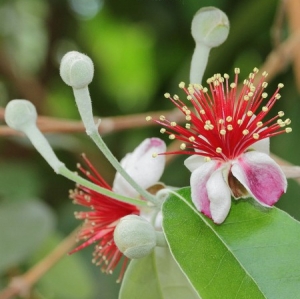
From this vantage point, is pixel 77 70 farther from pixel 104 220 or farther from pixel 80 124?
pixel 80 124

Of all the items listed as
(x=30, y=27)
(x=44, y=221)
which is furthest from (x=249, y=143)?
(x=30, y=27)

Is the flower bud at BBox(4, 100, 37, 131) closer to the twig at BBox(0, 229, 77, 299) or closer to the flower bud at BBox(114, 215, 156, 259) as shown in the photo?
the flower bud at BBox(114, 215, 156, 259)

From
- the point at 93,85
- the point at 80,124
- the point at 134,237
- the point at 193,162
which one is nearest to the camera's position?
the point at 134,237

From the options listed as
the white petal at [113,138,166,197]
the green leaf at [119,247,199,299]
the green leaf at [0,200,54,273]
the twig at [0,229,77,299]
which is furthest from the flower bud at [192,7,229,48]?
the green leaf at [0,200,54,273]

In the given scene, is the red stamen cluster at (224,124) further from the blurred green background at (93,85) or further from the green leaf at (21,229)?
the green leaf at (21,229)

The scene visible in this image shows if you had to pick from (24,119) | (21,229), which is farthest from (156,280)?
(21,229)
